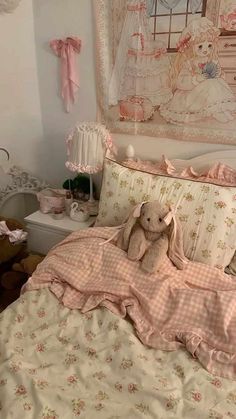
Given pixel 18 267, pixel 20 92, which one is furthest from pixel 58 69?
pixel 18 267

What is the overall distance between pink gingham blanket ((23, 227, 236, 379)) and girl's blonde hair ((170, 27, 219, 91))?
2.82 feet

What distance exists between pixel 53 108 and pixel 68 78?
0.82 feet

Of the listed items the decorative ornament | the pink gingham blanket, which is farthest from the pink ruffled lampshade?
the decorative ornament

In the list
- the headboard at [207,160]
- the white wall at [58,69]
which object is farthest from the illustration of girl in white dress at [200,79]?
the white wall at [58,69]

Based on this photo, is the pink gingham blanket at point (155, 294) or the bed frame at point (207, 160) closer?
the pink gingham blanket at point (155, 294)

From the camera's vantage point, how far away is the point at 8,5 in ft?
6.25

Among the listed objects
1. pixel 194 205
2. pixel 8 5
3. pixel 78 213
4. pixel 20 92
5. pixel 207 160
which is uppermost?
pixel 8 5

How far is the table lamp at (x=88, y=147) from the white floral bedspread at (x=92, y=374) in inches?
32.8

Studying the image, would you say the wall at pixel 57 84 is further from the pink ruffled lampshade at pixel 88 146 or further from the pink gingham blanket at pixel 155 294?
the pink gingham blanket at pixel 155 294

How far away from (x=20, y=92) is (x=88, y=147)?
2.36ft

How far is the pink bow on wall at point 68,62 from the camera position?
6.42 ft

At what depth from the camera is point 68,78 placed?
2029 millimetres

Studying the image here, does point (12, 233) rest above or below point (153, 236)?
below

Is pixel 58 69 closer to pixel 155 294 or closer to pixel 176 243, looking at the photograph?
pixel 176 243
